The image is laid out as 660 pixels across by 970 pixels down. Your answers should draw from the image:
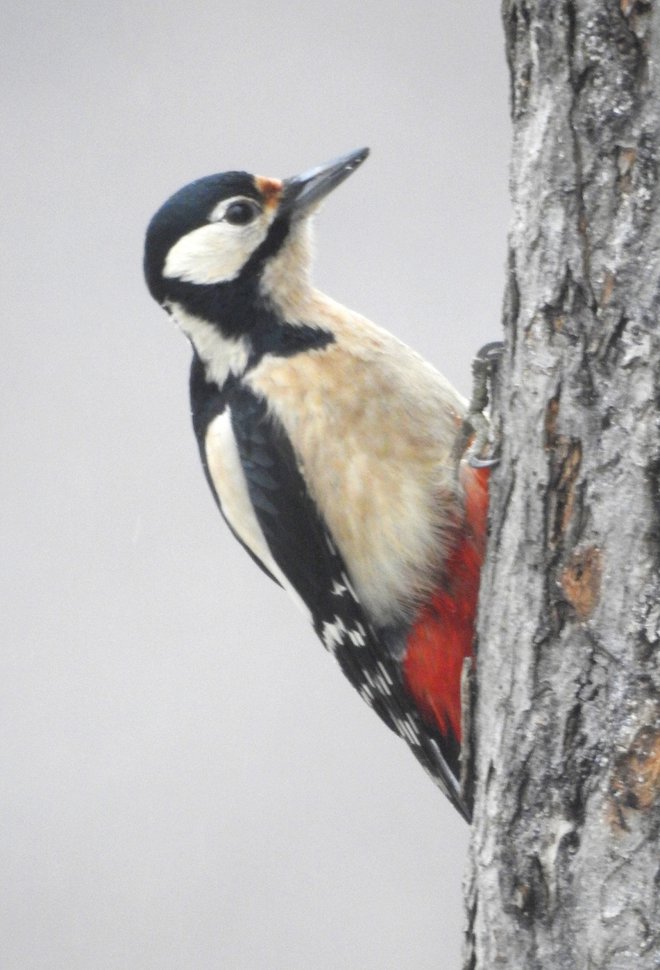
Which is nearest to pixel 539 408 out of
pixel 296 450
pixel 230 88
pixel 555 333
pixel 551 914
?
pixel 555 333

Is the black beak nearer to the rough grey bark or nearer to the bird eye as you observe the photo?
the bird eye

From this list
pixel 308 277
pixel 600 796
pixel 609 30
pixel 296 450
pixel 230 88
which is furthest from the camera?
pixel 230 88

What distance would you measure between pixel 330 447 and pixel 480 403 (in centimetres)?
24

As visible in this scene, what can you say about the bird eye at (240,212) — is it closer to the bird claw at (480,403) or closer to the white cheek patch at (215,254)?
the white cheek patch at (215,254)

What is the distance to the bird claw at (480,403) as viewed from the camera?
1.91 m

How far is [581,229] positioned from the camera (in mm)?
1457

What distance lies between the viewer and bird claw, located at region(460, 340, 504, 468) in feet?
6.27

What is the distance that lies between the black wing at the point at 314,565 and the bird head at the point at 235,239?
0.17 metres

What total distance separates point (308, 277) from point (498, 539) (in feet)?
2.63

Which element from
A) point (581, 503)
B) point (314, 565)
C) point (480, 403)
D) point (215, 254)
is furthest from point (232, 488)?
point (581, 503)

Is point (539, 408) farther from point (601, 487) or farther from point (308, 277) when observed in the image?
point (308, 277)

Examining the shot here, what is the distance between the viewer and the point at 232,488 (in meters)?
2.34

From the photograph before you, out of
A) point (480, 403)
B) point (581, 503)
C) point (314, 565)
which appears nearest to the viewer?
point (581, 503)

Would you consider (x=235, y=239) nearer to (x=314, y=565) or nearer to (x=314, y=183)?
(x=314, y=183)
